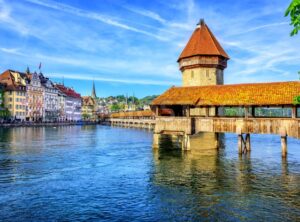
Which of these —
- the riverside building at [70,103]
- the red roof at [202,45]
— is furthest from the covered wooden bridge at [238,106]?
the riverside building at [70,103]

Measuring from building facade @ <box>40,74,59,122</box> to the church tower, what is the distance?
8637 centimetres

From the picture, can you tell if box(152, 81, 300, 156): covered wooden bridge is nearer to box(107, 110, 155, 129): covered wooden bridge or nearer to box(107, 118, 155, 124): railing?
box(107, 118, 155, 124): railing

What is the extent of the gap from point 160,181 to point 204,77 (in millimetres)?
22767

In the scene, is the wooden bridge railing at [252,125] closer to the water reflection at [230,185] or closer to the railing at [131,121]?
the water reflection at [230,185]

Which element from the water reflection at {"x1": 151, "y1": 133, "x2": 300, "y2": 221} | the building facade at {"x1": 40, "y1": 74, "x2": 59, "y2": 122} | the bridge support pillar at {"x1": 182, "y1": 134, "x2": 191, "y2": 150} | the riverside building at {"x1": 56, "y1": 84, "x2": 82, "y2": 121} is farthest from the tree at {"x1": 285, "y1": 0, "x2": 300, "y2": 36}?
the riverside building at {"x1": 56, "y1": 84, "x2": 82, "y2": 121}

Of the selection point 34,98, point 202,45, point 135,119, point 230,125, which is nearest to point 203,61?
point 202,45

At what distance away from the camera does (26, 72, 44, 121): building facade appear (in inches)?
4306

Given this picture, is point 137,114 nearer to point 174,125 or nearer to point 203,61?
point 203,61

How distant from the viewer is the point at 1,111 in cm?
9312

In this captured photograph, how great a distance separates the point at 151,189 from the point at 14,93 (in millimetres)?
93014

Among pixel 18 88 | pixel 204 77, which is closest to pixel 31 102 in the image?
pixel 18 88

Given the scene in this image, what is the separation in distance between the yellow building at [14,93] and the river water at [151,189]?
7623cm

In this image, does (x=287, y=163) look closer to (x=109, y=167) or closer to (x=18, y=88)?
(x=109, y=167)

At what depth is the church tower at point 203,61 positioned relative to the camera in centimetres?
4059
